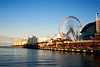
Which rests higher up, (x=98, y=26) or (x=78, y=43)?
(x=98, y=26)

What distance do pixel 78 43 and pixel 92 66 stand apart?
124 metres

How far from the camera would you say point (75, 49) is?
18075 centimetres

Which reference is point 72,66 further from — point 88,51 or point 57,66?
point 88,51

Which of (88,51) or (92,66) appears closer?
(92,66)

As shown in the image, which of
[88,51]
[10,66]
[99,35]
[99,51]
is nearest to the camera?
[10,66]

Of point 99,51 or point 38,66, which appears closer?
point 38,66

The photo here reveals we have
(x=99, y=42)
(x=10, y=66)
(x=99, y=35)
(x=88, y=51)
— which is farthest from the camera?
(x=99, y=35)

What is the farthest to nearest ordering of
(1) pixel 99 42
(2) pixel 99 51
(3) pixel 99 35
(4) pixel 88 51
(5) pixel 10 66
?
(3) pixel 99 35 < (1) pixel 99 42 < (4) pixel 88 51 < (2) pixel 99 51 < (5) pixel 10 66

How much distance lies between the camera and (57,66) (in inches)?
2904

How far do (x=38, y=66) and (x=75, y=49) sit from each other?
10860 centimetres

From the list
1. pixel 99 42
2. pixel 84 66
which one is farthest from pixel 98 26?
pixel 84 66

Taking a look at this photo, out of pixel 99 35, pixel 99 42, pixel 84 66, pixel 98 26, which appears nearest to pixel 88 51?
pixel 99 42

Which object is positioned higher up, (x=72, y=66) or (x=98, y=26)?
(x=98, y=26)

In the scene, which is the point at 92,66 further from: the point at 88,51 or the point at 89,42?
the point at 89,42
